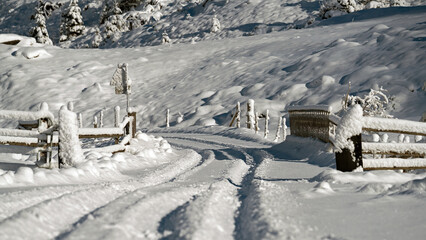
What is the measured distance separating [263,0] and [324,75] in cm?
3654

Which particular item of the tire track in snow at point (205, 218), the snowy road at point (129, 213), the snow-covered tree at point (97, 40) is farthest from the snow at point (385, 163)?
the snow-covered tree at point (97, 40)

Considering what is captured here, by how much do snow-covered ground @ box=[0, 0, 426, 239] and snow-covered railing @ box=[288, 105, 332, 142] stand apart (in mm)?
335

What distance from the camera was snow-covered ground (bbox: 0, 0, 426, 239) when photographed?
132 inches

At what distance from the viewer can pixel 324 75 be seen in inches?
961

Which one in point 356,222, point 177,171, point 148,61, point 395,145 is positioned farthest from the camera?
point 148,61

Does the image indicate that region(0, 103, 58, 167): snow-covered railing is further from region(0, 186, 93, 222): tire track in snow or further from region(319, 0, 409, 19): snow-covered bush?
region(319, 0, 409, 19): snow-covered bush

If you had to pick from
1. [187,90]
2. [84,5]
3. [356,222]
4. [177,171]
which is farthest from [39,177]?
[84,5]

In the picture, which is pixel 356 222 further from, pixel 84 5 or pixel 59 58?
pixel 84 5

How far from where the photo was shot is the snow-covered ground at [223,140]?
336 cm

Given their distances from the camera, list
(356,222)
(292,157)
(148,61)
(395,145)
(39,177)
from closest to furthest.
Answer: (356,222), (39,177), (395,145), (292,157), (148,61)

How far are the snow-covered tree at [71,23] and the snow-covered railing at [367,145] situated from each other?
7051 centimetres

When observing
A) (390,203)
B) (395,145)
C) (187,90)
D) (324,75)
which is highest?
(390,203)

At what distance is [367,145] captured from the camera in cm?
670

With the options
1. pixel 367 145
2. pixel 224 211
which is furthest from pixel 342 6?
pixel 224 211
